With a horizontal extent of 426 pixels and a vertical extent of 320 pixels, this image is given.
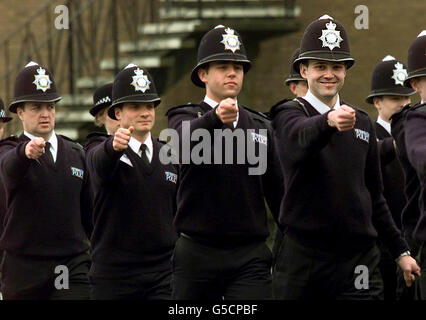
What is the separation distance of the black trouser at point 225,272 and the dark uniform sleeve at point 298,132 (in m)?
0.73

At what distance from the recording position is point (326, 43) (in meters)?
7.95

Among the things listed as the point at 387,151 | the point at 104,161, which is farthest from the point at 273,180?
the point at 387,151

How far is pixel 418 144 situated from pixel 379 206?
0.73 metres

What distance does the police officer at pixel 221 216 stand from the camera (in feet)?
26.6

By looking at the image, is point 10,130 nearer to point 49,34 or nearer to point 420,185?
point 49,34

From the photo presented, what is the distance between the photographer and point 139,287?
8.98 m

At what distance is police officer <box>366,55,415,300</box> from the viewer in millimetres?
9945

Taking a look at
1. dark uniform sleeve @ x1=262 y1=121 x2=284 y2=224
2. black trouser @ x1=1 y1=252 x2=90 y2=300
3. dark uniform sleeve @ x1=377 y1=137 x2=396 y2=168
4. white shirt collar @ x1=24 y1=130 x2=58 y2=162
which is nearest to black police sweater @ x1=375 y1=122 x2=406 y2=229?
dark uniform sleeve @ x1=377 y1=137 x2=396 y2=168

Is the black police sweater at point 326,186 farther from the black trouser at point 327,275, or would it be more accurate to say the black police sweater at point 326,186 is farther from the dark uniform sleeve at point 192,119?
the dark uniform sleeve at point 192,119

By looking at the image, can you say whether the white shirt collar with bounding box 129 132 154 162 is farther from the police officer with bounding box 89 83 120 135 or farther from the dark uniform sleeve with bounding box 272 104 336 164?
the police officer with bounding box 89 83 120 135

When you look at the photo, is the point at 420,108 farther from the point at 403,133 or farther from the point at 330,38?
the point at 330,38

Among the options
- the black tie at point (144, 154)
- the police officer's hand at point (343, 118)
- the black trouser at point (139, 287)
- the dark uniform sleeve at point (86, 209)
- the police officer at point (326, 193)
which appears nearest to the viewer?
the police officer's hand at point (343, 118)

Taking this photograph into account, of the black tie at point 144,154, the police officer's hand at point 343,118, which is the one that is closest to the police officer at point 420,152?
the police officer's hand at point 343,118

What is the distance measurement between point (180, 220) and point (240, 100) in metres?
8.21
